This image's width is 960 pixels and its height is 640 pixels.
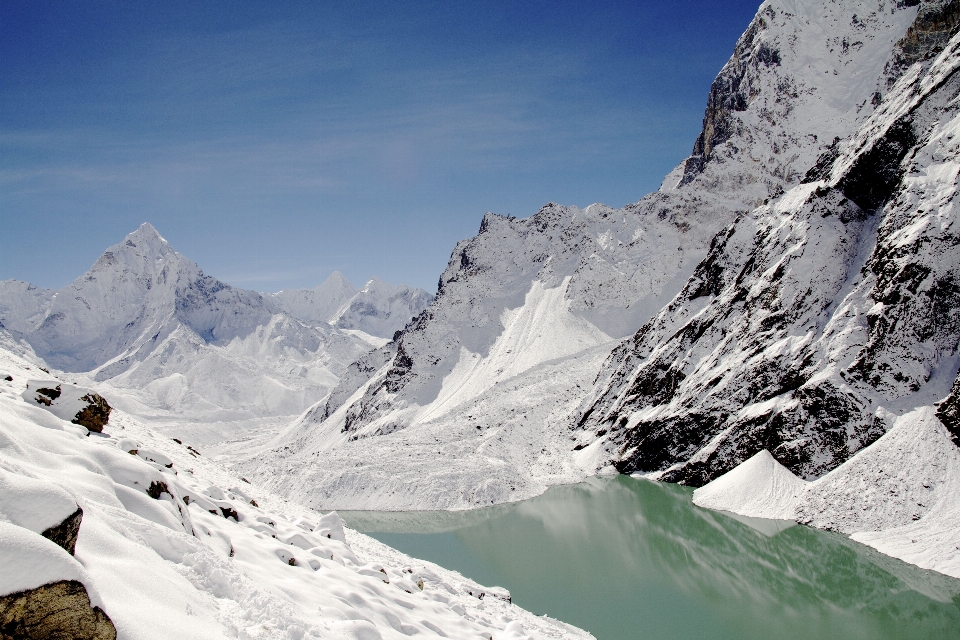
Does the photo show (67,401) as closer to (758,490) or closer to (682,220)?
(758,490)

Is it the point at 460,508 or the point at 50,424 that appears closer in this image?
the point at 50,424

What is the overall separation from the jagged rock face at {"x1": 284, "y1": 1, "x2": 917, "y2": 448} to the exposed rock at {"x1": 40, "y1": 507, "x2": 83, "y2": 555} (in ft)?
289

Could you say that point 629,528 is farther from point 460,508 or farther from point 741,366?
point 741,366

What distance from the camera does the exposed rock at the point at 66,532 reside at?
5191mm

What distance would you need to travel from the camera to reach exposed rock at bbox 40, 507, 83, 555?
5191 millimetres

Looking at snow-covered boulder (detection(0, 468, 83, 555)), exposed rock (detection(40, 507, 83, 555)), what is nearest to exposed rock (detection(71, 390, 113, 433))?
snow-covered boulder (detection(0, 468, 83, 555))

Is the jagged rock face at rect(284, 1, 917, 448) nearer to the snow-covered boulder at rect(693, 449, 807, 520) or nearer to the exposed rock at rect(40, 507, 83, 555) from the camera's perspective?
the snow-covered boulder at rect(693, 449, 807, 520)

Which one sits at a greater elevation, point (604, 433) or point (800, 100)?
point (800, 100)

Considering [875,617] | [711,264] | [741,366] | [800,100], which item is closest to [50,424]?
[875,617]

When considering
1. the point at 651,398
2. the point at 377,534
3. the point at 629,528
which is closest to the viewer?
the point at 629,528

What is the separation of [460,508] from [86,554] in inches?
1510

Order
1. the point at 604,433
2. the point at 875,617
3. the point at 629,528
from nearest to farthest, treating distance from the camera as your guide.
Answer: the point at 875,617, the point at 629,528, the point at 604,433

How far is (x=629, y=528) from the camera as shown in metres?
33.5

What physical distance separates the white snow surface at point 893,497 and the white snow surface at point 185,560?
2112cm
